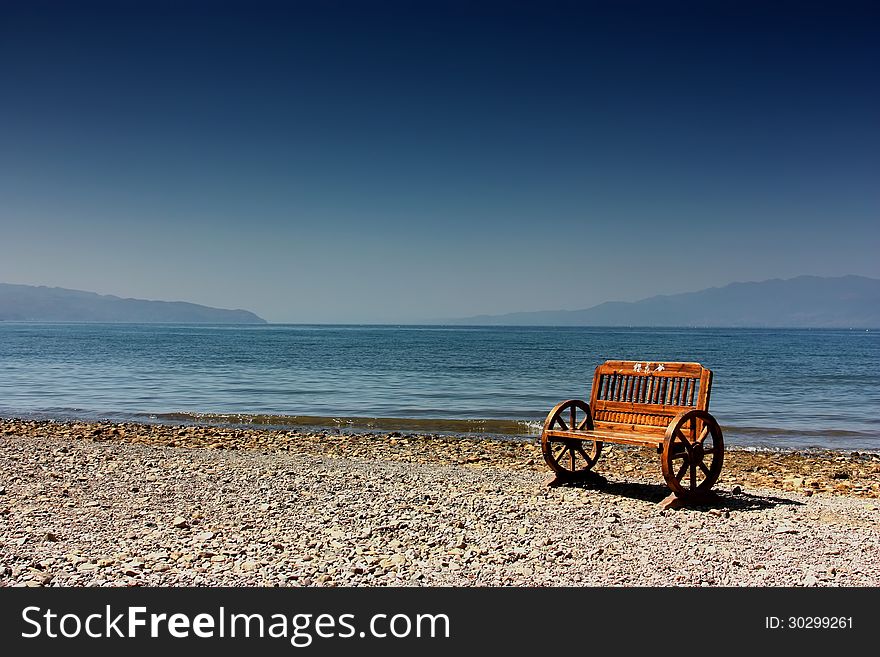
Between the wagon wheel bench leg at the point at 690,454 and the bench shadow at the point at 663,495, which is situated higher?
the wagon wheel bench leg at the point at 690,454

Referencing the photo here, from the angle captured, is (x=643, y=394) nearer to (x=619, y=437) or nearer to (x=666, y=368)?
(x=666, y=368)

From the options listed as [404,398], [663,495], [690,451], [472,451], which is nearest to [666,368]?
[690,451]

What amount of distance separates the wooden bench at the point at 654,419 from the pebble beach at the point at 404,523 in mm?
467

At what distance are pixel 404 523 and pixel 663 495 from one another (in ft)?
12.3

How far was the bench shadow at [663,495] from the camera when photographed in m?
8.31

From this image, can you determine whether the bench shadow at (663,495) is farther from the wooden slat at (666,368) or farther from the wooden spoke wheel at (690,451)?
the wooden slat at (666,368)

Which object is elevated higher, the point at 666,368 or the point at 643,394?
the point at 666,368

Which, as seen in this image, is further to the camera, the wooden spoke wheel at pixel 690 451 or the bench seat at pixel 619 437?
the bench seat at pixel 619 437

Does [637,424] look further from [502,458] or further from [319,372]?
[319,372]

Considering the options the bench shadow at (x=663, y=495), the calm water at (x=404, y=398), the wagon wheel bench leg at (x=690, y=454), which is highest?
the wagon wheel bench leg at (x=690, y=454)

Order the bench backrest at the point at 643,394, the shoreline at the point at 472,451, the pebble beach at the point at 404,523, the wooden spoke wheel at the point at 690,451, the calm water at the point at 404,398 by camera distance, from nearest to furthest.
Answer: the pebble beach at the point at 404,523 < the wooden spoke wheel at the point at 690,451 < the bench backrest at the point at 643,394 < the shoreline at the point at 472,451 < the calm water at the point at 404,398

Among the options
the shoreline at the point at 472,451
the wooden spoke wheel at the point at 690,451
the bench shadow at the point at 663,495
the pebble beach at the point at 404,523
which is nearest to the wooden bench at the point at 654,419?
the wooden spoke wheel at the point at 690,451

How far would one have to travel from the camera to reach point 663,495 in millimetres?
9070

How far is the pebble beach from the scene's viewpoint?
18.3 ft
